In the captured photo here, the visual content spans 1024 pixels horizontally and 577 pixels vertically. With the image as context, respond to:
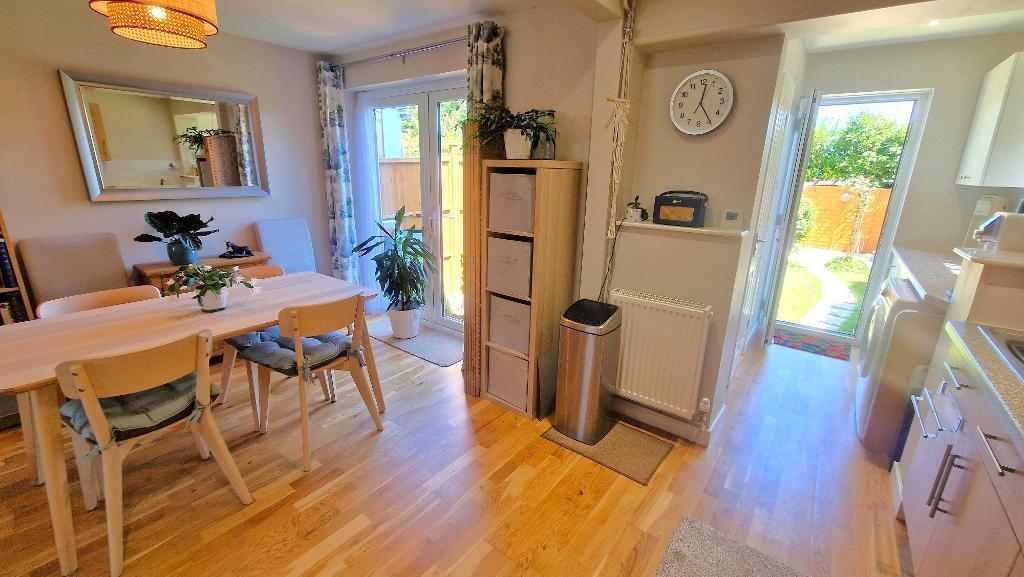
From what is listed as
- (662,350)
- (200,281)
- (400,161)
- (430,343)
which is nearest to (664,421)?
(662,350)

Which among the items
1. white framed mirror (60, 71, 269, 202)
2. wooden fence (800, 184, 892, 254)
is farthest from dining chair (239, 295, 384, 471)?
wooden fence (800, 184, 892, 254)

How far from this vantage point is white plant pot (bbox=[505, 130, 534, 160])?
2.30 meters

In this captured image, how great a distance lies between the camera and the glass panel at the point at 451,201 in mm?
3492

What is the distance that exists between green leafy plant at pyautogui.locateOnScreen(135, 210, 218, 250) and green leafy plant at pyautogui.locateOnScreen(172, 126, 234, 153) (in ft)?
2.05

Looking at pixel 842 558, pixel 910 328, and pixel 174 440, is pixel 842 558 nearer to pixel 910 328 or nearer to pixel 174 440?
pixel 910 328

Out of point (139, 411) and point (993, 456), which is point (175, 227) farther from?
point (993, 456)

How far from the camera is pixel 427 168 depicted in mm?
3680

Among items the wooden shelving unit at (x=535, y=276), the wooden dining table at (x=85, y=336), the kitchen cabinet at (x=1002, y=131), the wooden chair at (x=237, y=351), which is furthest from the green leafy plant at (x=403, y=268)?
the kitchen cabinet at (x=1002, y=131)

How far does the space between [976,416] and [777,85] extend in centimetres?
150

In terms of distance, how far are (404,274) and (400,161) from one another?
114 centimetres

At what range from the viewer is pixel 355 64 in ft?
12.1

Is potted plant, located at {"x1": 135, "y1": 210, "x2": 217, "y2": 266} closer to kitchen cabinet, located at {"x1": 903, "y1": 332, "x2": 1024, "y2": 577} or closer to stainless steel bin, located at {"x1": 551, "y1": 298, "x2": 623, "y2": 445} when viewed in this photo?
stainless steel bin, located at {"x1": 551, "y1": 298, "x2": 623, "y2": 445}

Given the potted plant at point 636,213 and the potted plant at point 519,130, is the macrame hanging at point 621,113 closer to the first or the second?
the potted plant at point 636,213

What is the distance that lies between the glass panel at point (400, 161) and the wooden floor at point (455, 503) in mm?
2009
